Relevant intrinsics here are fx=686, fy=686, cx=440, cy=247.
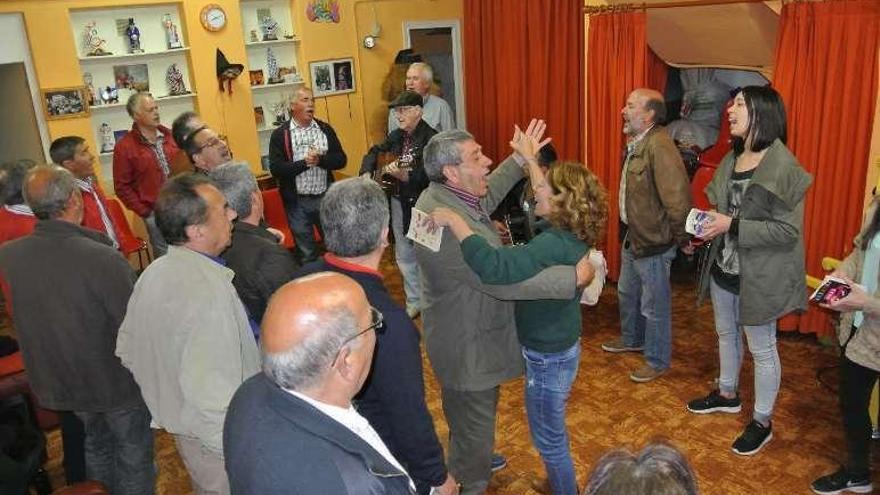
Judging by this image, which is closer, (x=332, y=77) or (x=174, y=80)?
(x=174, y=80)

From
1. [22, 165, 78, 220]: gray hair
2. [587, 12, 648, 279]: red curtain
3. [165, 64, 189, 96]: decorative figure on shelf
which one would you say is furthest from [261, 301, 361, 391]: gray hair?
[165, 64, 189, 96]: decorative figure on shelf

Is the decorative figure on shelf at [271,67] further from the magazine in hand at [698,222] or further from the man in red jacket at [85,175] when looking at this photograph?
the magazine in hand at [698,222]

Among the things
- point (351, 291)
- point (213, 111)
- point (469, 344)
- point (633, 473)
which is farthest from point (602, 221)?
point (213, 111)

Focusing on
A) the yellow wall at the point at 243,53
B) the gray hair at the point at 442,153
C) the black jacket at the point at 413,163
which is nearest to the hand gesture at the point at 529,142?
the gray hair at the point at 442,153

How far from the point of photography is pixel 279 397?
4.31 feet

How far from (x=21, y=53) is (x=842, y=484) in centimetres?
589

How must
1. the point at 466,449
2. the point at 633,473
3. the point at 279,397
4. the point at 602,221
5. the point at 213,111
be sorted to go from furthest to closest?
the point at 213,111
the point at 466,449
the point at 602,221
the point at 279,397
the point at 633,473

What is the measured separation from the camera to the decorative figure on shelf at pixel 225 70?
587cm

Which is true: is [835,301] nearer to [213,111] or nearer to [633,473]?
[633,473]

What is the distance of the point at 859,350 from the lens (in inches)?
98.2

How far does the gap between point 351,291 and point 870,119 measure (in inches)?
129

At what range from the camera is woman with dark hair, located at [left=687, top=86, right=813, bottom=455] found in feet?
8.92

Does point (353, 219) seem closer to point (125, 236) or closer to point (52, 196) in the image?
point (52, 196)

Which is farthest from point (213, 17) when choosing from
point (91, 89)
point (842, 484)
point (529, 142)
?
point (842, 484)
